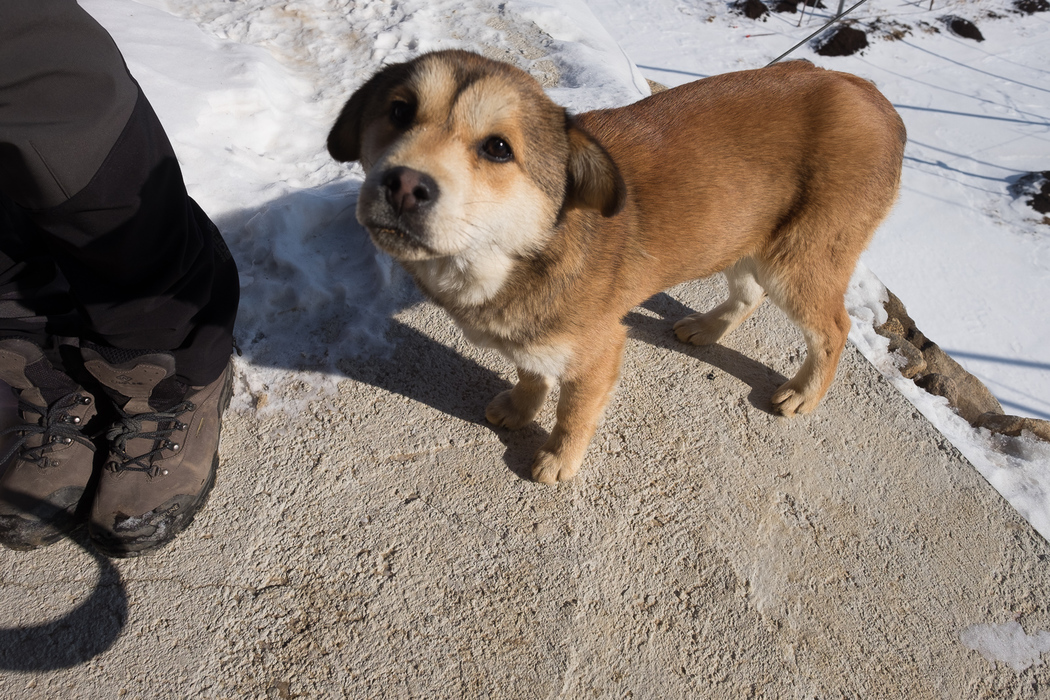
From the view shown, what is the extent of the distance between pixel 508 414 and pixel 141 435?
1.40m

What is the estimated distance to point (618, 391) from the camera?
288 cm

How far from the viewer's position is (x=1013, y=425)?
3031 millimetres

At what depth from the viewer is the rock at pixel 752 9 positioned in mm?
10531

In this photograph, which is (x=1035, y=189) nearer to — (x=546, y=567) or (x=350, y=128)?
(x=546, y=567)

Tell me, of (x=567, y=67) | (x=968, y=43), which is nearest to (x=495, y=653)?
(x=567, y=67)

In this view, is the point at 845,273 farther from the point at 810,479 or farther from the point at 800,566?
the point at 800,566

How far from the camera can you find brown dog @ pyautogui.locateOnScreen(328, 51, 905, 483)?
6.10ft

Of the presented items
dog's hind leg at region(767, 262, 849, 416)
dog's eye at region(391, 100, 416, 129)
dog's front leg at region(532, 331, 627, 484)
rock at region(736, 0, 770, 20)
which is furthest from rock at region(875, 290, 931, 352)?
rock at region(736, 0, 770, 20)

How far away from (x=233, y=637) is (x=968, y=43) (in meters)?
12.8

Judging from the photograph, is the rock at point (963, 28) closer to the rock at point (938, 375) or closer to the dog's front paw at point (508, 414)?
the rock at point (938, 375)

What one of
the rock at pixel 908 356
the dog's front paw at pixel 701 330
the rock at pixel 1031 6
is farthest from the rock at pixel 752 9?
the dog's front paw at pixel 701 330

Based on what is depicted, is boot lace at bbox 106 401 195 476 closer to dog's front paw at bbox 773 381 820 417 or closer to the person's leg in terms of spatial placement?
the person's leg

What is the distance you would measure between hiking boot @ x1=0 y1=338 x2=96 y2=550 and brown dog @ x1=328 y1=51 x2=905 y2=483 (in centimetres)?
136

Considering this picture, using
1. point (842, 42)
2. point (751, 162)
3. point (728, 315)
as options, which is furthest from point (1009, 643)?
point (842, 42)
